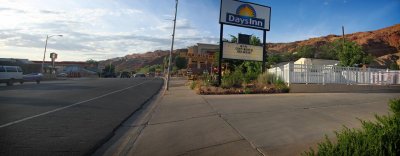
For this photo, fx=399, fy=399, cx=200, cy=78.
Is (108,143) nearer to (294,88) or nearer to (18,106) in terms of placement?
(18,106)

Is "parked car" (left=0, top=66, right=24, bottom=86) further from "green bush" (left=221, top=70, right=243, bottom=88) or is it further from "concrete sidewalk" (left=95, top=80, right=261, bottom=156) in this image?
"concrete sidewalk" (left=95, top=80, right=261, bottom=156)

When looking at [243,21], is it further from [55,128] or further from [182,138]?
[182,138]

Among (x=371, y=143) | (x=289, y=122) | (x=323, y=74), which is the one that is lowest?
(x=289, y=122)

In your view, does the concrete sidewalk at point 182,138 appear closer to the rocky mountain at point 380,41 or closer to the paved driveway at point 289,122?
the paved driveway at point 289,122

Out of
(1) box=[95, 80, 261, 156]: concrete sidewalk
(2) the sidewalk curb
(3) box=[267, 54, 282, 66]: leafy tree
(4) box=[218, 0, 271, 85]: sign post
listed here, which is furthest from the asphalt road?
(3) box=[267, 54, 282, 66]: leafy tree

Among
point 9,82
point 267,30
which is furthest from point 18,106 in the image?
point 9,82

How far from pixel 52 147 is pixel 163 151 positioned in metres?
2.17

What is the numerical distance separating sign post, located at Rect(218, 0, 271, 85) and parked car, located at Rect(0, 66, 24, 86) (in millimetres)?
19017

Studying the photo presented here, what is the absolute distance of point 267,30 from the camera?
2788 cm

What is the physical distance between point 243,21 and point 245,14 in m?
0.51

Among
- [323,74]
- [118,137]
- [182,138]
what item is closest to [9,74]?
[323,74]

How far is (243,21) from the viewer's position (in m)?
26.9

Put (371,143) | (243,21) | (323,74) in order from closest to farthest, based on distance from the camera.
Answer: (371,143) → (323,74) → (243,21)

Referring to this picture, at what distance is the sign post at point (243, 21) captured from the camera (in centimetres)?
2601
